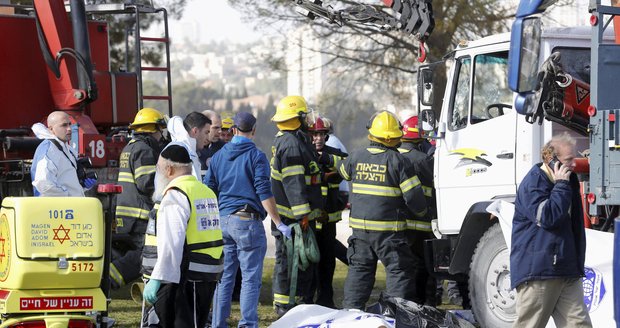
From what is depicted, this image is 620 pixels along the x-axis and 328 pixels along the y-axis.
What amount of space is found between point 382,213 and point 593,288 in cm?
201

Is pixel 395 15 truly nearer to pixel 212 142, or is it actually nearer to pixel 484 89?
pixel 212 142

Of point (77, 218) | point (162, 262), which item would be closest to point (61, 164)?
point (77, 218)

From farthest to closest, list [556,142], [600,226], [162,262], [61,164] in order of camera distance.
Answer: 1. [61,164]
2. [600,226]
3. [556,142]
4. [162,262]

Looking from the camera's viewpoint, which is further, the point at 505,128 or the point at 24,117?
the point at 24,117

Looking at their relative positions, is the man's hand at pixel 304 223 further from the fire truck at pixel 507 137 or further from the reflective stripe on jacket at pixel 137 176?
the reflective stripe on jacket at pixel 137 176

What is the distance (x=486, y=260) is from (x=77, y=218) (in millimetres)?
3502

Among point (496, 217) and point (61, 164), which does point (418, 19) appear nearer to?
point (496, 217)

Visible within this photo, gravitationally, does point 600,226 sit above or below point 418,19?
below

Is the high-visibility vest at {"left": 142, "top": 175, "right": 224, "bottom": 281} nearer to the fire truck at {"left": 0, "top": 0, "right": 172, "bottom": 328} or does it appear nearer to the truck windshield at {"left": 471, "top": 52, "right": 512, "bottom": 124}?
the fire truck at {"left": 0, "top": 0, "right": 172, "bottom": 328}

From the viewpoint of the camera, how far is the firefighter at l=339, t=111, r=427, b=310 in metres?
9.31

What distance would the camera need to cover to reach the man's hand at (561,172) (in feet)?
23.0

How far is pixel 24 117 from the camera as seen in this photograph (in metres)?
11.2

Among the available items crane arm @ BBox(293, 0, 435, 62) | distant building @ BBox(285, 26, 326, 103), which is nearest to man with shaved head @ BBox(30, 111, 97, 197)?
crane arm @ BBox(293, 0, 435, 62)

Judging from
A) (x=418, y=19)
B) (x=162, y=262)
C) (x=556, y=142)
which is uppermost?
(x=418, y=19)
